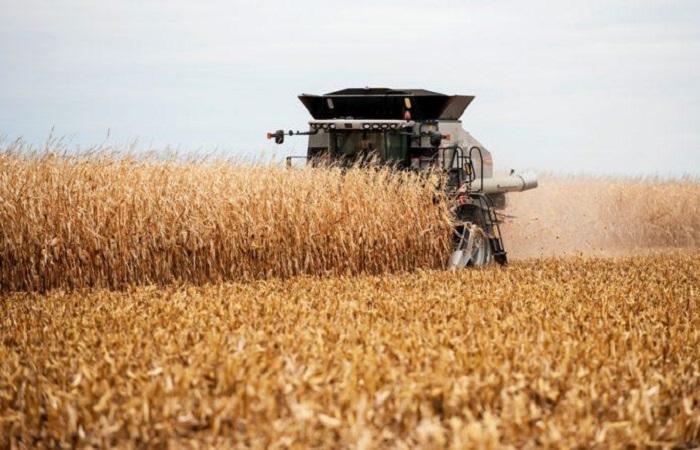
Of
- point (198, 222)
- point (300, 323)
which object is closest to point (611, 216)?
point (198, 222)

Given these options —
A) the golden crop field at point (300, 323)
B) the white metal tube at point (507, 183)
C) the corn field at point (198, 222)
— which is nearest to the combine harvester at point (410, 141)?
the golden crop field at point (300, 323)

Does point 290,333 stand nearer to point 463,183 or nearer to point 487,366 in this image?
point 487,366

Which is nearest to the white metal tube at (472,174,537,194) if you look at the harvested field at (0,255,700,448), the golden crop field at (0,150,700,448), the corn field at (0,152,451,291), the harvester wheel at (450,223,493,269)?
the harvester wheel at (450,223,493,269)

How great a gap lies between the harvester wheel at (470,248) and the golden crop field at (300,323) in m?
0.26

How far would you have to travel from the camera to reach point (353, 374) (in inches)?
194

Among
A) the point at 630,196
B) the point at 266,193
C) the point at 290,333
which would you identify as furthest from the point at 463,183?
the point at 630,196

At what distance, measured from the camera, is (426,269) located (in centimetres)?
1220

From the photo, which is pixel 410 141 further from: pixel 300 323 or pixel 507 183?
pixel 300 323

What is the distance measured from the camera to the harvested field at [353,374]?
14.7ft

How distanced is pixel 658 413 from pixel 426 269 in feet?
23.6

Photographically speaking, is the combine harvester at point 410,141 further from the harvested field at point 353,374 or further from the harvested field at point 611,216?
the harvested field at point 611,216

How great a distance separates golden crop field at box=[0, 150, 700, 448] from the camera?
4.57m

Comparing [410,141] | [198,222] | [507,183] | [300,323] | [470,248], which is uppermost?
[410,141]

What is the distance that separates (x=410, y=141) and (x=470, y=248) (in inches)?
71.5
